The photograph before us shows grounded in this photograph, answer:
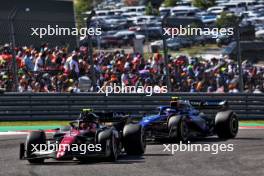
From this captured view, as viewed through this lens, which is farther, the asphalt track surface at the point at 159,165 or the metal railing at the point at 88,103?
the metal railing at the point at 88,103

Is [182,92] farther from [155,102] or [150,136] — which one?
[150,136]

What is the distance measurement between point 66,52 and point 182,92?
3.26 meters

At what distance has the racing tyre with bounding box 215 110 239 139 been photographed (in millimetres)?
17125

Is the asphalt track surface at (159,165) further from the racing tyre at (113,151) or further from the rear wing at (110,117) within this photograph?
the rear wing at (110,117)

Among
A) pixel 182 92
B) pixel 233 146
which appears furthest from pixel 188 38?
pixel 233 146

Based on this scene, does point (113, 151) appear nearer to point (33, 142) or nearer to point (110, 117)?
point (33, 142)

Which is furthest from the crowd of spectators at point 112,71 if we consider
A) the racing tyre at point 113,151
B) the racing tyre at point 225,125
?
the racing tyre at point 113,151

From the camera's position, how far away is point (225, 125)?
17.1 meters

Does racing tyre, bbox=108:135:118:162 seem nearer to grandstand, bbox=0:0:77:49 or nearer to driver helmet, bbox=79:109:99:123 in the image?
driver helmet, bbox=79:109:99:123

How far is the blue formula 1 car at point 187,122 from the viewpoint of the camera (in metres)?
16.0

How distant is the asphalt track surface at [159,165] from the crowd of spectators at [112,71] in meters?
5.62

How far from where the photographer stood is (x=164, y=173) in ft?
38.2

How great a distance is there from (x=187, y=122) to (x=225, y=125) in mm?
1028

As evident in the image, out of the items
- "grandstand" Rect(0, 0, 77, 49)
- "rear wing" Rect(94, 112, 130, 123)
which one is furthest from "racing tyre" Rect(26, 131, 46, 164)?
"grandstand" Rect(0, 0, 77, 49)
